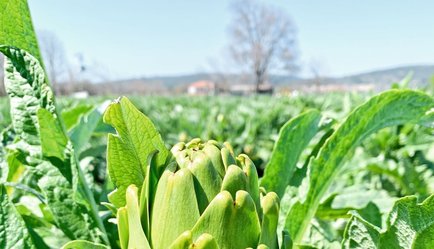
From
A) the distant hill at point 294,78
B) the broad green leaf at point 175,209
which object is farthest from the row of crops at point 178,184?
the distant hill at point 294,78

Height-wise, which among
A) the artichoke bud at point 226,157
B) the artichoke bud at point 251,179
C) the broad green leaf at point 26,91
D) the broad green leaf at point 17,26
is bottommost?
the artichoke bud at point 251,179

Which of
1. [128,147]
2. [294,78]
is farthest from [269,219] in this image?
[294,78]

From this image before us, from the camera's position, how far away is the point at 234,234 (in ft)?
1.16

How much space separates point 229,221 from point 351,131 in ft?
0.77

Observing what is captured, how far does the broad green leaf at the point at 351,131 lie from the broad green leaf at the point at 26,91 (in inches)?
11.3

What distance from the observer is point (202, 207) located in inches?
14.3

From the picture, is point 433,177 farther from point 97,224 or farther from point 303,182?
point 97,224

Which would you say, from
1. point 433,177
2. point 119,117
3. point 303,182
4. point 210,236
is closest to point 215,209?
point 210,236

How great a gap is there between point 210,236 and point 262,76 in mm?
31799

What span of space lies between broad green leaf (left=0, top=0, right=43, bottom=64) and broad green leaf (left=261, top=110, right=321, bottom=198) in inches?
11.4

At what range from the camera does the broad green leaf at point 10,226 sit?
0.42 metres

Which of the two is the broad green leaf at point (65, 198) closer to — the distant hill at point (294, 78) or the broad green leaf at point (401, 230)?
the broad green leaf at point (401, 230)

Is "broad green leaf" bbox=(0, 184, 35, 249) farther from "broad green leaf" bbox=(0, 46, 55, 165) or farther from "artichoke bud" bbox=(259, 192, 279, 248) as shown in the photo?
"artichoke bud" bbox=(259, 192, 279, 248)

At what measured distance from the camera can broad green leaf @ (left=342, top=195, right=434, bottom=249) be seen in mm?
380
